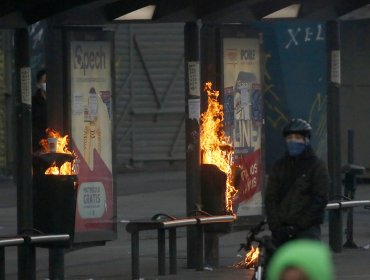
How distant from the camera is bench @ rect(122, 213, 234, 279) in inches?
444

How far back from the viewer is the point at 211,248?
12344 mm

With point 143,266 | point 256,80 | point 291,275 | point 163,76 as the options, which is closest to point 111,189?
point 143,266

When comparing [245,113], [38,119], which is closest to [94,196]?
[245,113]

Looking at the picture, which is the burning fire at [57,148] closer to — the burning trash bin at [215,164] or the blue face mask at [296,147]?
the burning trash bin at [215,164]

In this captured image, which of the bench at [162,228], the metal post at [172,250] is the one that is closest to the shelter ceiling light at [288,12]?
the bench at [162,228]

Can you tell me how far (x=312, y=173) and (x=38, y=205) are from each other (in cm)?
328

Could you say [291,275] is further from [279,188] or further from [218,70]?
[218,70]

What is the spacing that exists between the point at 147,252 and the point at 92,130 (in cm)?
248

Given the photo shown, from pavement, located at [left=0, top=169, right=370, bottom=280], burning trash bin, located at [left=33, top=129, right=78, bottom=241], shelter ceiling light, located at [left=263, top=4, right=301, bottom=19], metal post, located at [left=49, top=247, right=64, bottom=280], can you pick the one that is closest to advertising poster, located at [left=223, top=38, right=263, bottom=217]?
shelter ceiling light, located at [left=263, top=4, right=301, bottom=19]

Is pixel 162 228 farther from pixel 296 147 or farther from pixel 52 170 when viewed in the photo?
pixel 296 147

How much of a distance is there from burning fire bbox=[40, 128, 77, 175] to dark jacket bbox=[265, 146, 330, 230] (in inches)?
121

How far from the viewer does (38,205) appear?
35.5 ft

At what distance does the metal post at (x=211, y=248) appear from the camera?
12.3 meters

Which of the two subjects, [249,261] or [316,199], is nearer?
[316,199]
